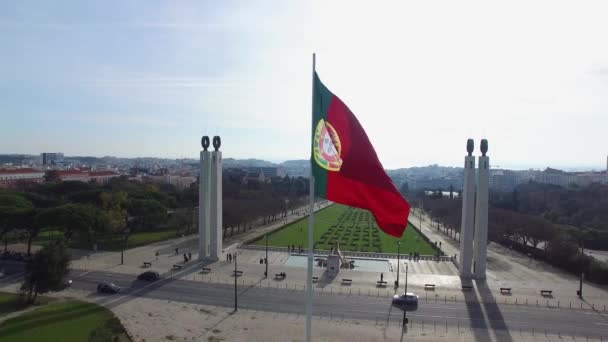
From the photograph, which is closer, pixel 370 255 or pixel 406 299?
pixel 406 299

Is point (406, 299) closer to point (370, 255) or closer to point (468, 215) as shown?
point (468, 215)

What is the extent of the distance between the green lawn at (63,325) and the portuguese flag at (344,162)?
14703 mm

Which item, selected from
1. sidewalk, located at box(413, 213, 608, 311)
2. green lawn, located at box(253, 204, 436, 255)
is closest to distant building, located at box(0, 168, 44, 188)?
green lawn, located at box(253, 204, 436, 255)

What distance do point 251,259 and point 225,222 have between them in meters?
11.4

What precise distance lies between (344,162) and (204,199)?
95.0 feet

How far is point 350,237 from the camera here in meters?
54.3

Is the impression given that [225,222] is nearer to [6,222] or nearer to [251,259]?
[251,259]

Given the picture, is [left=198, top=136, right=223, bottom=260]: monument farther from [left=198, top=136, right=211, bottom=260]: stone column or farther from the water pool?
the water pool

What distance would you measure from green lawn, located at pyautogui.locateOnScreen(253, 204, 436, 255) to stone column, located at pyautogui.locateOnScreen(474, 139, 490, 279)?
10403 millimetres

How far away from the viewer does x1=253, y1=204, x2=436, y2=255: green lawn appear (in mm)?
47875

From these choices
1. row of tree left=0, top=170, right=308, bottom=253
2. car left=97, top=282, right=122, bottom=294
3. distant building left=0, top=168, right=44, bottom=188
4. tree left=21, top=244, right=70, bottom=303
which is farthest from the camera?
distant building left=0, top=168, right=44, bottom=188

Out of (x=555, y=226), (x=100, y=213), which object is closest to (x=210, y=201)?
(x=100, y=213)

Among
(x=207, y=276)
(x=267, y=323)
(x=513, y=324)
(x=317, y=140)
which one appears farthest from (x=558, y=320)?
(x=207, y=276)

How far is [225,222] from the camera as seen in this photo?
50.9 meters
